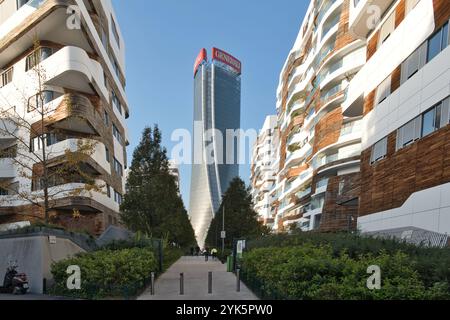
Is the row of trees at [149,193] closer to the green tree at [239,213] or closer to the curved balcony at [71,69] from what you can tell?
the curved balcony at [71,69]

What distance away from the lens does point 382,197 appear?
19969mm

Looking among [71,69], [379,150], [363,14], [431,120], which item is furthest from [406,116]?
[71,69]

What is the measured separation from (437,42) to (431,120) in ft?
10.6

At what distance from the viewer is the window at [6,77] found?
3061 cm

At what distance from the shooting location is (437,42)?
1580 centimetres

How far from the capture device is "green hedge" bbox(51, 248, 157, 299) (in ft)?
36.3

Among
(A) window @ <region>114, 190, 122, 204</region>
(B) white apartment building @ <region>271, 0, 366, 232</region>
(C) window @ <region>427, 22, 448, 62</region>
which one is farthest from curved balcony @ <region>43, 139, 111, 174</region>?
(B) white apartment building @ <region>271, 0, 366, 232</region>

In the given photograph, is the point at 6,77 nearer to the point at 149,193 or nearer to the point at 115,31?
the point at 115,31

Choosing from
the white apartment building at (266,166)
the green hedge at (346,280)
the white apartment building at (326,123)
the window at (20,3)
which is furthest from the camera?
the white apartment building at (266,166)

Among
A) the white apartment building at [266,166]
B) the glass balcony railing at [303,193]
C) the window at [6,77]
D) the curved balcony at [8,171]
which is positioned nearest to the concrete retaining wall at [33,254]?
the curved balcony at [8,171]

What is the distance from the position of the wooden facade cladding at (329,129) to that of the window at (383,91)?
62.4 feet

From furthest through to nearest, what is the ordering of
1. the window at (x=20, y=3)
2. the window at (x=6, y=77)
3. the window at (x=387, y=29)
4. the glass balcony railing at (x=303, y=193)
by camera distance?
the glass balcony railing at (x=303, y=193) < the window at (x=6, y=77) < the window at (x=20, y=3) < the window at (x=387, y=29)
